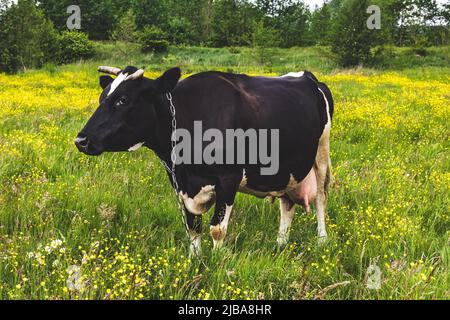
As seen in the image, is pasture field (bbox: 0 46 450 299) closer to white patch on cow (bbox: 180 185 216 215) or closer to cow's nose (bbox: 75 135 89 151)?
white patch on cow (bbox: 180 185 216 215)

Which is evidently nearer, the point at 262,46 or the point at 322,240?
the point at 322,240

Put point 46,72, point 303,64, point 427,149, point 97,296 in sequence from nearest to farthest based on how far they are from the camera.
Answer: point 97,296 → point 427,149 → point 46,72 → point 303,64

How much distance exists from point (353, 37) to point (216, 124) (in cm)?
A: 3386

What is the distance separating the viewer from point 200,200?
345cm

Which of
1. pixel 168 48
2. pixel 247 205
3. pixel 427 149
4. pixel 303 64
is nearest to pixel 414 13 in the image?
pixel 303 64

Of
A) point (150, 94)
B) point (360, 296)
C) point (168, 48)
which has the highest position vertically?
point (168, 48)

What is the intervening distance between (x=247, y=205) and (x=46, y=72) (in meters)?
19.9

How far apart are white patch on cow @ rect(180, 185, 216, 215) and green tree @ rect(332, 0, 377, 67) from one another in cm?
3324

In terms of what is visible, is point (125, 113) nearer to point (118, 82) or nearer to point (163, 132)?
point (118, 82)

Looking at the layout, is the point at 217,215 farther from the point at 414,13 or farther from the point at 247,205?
the point at 414,13

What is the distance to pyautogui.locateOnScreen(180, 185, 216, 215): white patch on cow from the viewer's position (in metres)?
3.42

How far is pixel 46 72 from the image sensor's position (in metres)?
21.4

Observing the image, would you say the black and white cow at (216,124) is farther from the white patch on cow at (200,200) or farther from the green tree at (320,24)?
the green tree at (320,24)

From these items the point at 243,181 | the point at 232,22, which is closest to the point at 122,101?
the point at 243,181
